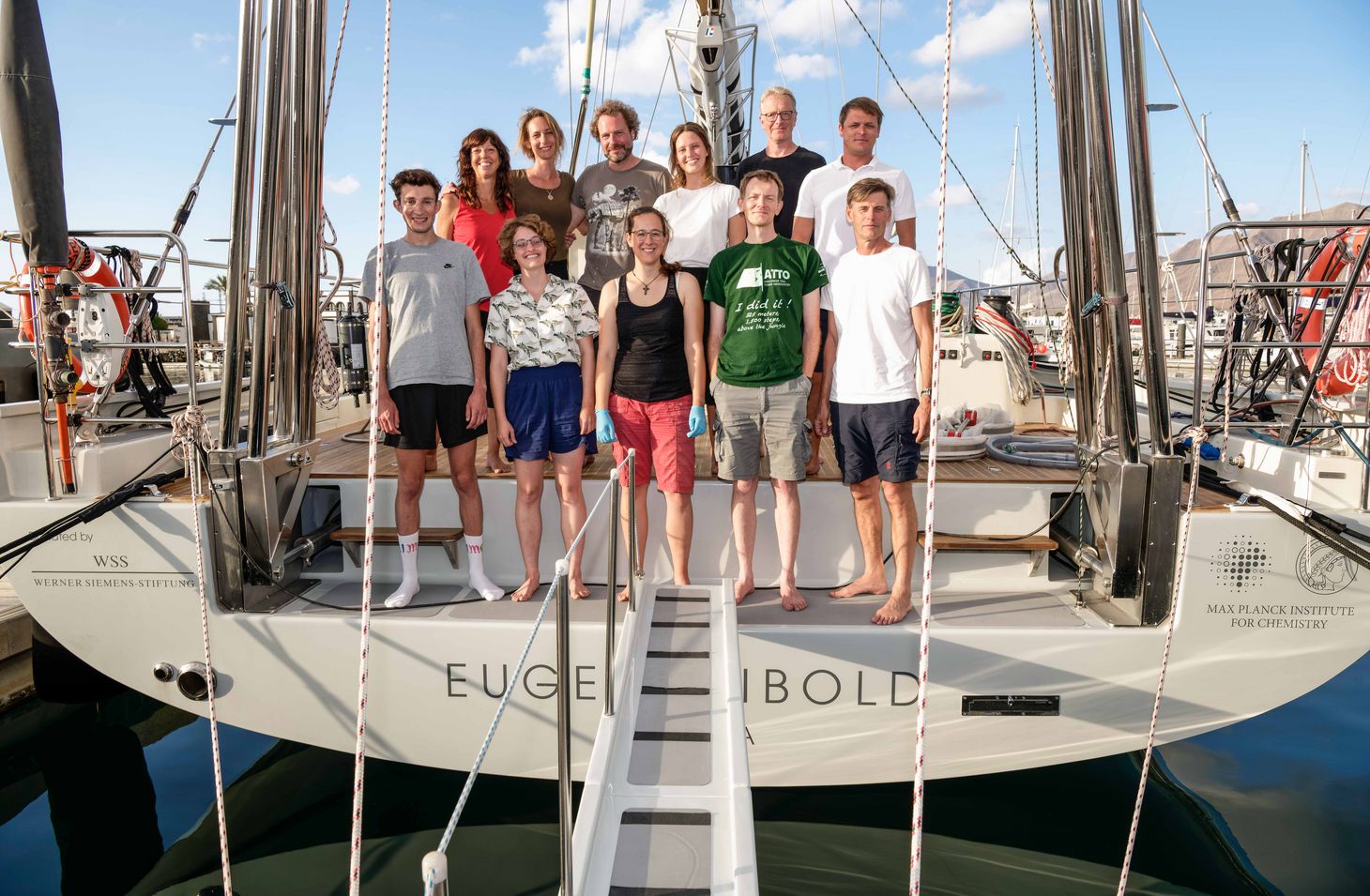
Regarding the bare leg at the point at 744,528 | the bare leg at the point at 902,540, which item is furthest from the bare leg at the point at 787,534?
the bare leg at the point at 902,540

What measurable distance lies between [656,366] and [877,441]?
0.94m

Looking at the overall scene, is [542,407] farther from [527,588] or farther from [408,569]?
[408,569]

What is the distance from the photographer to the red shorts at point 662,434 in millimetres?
3752

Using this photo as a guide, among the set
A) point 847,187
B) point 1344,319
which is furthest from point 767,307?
point 1344,319

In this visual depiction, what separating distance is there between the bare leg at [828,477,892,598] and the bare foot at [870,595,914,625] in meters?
0.29

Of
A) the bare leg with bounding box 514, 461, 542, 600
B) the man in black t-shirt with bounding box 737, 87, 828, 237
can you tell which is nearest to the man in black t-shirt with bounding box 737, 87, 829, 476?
the man in black t-shirt with bounding box 737, 87, 828, 237

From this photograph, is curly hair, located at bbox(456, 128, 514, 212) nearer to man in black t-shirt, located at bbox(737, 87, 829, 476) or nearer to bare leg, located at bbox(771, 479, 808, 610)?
man in black t-shirt, located at bbox(737, 87, 829, 476)

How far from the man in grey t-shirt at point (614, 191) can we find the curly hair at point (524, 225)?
0.67 metres

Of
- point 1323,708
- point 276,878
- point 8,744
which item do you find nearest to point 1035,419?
point 1323,708

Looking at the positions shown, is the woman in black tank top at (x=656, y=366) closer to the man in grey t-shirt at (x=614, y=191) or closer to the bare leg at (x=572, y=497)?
the bare leg at (x=572, y=497)

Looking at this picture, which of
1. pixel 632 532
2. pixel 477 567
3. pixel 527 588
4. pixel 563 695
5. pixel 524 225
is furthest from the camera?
pixel 477 567

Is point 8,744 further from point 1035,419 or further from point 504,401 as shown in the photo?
point 1035,419

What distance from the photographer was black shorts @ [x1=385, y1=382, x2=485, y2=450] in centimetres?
378

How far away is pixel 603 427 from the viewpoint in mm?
3713
